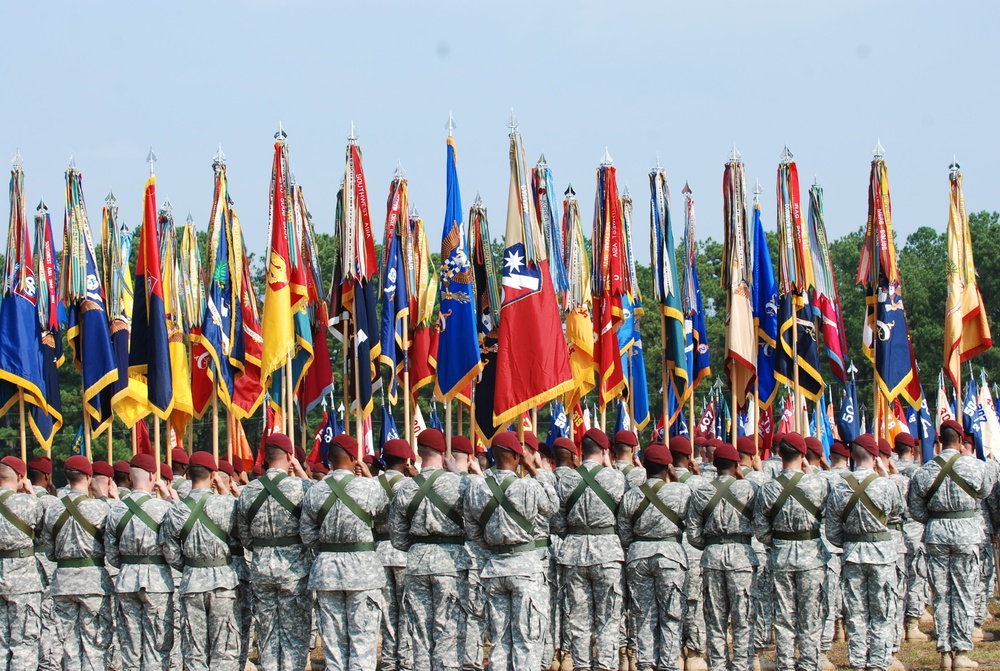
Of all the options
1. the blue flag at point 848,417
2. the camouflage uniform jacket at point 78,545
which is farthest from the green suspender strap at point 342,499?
the blue flag at point 848,417

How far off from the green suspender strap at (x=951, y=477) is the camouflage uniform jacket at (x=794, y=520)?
162 centimetres

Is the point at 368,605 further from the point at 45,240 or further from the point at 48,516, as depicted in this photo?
the point at 45,240

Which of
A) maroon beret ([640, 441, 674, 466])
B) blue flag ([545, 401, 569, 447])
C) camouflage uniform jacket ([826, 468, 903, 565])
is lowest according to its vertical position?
camouflage uniform jacket ([826, 468, 903, 565])

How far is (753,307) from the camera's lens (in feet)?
57.7

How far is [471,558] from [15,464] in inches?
162

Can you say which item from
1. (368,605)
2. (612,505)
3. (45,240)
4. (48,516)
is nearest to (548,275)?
(612,505)

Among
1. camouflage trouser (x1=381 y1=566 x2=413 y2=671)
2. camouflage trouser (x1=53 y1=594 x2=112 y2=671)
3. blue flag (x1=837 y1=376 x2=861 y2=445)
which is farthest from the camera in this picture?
blue flag (x1=837 y1=376 x2=861 y2=445)

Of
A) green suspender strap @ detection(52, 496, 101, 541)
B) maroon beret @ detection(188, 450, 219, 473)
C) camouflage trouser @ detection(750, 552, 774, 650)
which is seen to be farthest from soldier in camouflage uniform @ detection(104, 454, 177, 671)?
camouflage trouser @ detection(750, 552, 774, 650)

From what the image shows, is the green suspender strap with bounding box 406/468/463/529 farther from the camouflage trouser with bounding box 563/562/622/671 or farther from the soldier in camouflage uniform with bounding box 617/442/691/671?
the soldier in camouflage uniform with bounding box 617/442/691/671

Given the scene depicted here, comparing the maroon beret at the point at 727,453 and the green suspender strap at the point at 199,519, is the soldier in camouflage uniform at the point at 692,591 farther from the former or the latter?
the green suspender strap at the point at 199,519

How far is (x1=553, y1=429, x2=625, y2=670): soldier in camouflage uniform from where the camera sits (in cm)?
1171

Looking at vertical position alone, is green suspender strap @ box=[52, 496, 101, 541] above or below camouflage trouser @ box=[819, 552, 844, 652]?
above

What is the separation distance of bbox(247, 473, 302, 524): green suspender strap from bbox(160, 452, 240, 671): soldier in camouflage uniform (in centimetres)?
37

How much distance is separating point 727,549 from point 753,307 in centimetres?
626
